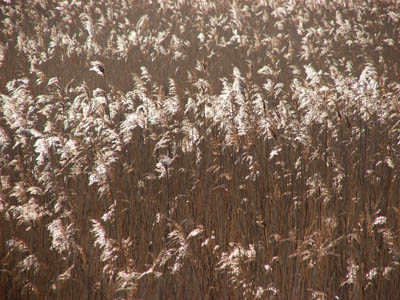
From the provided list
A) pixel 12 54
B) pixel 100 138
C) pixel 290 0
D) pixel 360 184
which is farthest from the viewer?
pixel 290 0

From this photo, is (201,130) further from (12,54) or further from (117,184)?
(12,54)

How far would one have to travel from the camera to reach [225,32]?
9273mm

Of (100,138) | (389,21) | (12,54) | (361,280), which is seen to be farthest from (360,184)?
(389,21)

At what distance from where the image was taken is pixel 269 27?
9039 millimetres

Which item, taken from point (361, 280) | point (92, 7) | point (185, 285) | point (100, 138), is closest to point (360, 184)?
point (361, 280)

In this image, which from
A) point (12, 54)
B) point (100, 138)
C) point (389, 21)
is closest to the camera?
point (100, 138)

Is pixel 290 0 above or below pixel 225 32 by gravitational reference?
above

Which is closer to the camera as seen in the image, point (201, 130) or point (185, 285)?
point (185, 285)

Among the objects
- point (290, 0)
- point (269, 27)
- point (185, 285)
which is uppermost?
point (290, 0)

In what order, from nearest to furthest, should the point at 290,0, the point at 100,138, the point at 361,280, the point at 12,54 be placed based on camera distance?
the point at 361,280 → the point at 100,138 → the point at 12,54 → the point at 290,0

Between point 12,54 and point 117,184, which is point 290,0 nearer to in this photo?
point 12,54

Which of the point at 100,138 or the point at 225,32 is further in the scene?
the point at 225,32

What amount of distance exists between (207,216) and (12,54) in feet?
19.1

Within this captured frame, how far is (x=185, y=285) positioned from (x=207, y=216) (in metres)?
0.52
